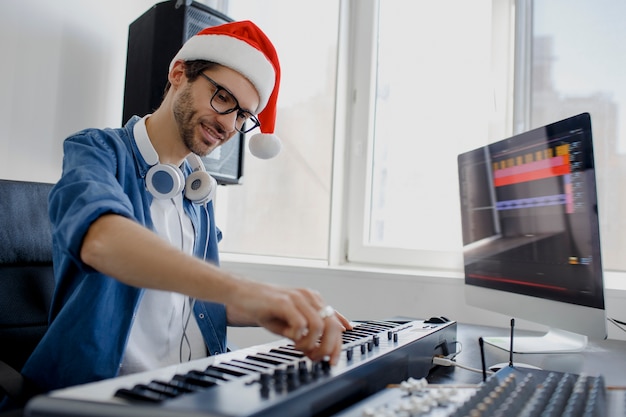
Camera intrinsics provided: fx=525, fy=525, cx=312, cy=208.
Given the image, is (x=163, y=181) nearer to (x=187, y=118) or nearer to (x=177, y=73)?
(x=187, y=118)

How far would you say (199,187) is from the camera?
49.3 inches

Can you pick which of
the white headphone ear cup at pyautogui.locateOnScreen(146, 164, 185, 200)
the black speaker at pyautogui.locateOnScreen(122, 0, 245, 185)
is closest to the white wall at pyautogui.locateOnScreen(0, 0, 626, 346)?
the black speaker at pyautogui.locateOnScreen(122, 0, 245, 185)

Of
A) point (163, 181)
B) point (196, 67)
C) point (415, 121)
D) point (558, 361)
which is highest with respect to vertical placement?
point (415, 121)

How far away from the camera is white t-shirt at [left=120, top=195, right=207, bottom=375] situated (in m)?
1.09

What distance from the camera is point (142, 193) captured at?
112 cm

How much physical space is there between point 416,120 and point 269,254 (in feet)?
3.08

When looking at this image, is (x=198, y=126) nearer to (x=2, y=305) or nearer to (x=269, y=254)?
(x=2, y=305)

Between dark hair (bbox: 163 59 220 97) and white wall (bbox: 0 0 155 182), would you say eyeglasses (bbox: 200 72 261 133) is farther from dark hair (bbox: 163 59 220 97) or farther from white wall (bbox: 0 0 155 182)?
white wall (bbox: 0 0 155 182)

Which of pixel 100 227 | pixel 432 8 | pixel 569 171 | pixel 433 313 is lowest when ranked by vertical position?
pixel 433 313

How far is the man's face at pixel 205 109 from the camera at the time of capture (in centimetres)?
121

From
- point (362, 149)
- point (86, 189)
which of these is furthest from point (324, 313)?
point (362, 149)

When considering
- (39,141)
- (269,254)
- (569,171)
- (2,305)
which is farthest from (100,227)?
(269,254)

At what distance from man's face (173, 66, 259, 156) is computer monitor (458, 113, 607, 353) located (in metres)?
0.65

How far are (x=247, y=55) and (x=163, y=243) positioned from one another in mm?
693
